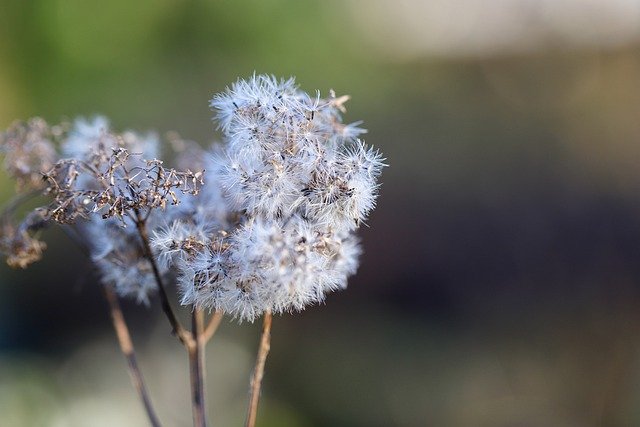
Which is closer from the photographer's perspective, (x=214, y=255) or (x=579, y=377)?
(x=214, y=255)

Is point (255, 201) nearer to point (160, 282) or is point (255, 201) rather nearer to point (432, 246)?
point (160, 282)

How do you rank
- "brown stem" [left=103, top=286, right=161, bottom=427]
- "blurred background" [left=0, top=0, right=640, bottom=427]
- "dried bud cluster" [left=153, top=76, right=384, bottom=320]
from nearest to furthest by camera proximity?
"dried bud cluster" [left=153, top=76, right=384, bottom=320], "brown stem" [left=103, top=286, right=161, bottom=427], "blurred background" [left=0, top=0, right=640, bottom=427]

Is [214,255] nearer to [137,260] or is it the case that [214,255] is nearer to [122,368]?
[137,260]

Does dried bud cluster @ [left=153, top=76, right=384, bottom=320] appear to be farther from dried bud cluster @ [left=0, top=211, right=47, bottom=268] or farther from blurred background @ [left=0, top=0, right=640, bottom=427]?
blurred background @ [left=0, top=0, right=640, bottom=427]

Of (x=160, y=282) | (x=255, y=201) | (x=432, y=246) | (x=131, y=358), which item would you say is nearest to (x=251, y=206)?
(x=255, y=201)

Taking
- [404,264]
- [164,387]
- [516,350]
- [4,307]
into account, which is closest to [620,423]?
[516,350]

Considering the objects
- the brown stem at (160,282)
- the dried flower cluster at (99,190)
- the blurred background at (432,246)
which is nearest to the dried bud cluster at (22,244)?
the dried flower cluster at (99,190)

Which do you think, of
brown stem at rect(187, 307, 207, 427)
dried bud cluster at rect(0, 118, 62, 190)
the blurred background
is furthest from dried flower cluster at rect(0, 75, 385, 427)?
the blurred background

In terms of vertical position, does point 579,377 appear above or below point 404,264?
below
